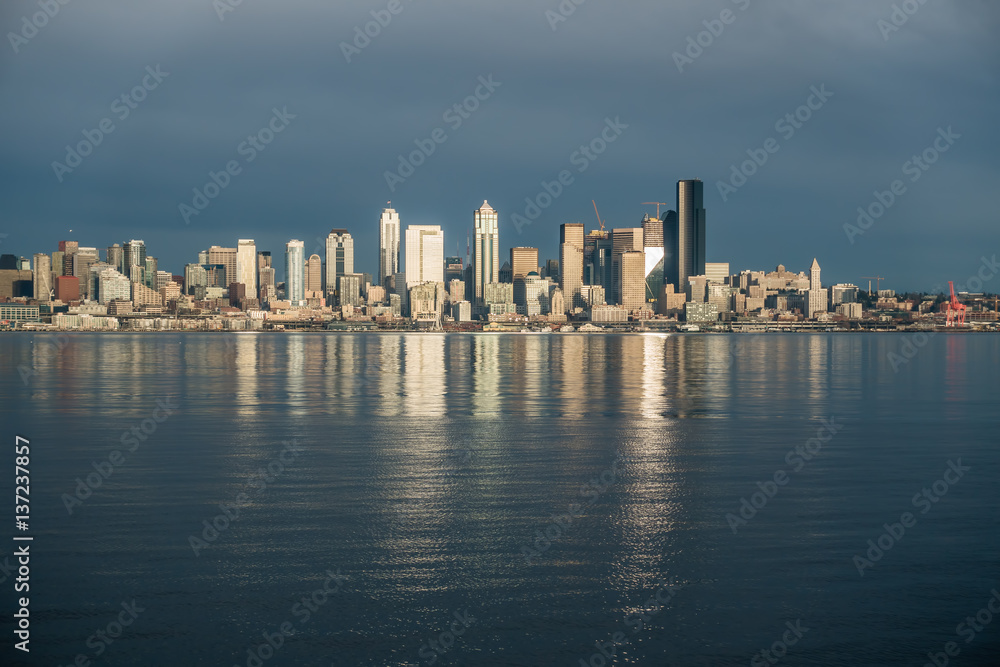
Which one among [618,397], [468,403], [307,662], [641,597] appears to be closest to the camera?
[307,662]

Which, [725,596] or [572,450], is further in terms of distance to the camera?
[572,450]

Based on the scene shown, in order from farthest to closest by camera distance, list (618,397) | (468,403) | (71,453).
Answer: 1. (618,397)
2. (468,403)
3. (71,453)

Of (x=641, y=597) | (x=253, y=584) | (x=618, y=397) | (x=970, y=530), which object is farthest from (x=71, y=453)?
(x=618, y=397)

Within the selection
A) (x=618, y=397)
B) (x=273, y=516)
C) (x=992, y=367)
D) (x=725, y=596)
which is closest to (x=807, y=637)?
(x=725, y=596)

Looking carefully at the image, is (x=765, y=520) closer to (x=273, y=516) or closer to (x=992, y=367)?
(x=273, y=516)

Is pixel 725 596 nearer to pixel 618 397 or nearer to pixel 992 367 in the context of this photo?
pixel 618 397

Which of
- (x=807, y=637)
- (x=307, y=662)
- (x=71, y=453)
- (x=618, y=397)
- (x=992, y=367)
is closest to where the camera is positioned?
(x=307, y=662)
